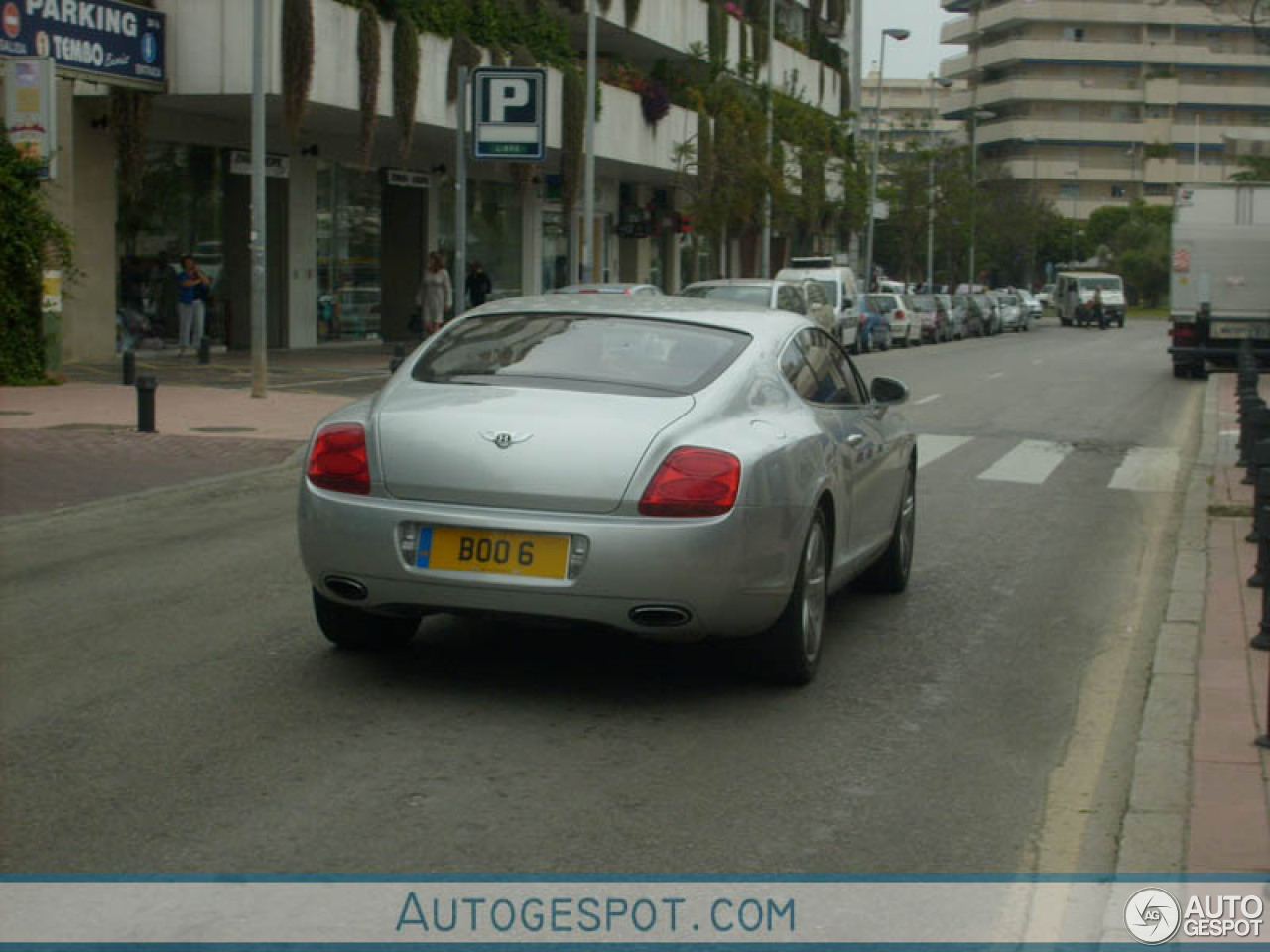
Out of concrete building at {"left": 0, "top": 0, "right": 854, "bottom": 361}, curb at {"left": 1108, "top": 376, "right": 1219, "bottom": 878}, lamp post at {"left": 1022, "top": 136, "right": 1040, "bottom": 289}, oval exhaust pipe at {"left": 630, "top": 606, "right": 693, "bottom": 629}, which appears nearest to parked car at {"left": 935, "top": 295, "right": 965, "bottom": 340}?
concrete building at {"left": 0, "top": 0, "right": 854, "bottom": 361}

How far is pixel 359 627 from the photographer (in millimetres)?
7059

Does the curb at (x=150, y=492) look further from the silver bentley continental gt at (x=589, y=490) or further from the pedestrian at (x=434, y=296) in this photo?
the pedestrian at (x=434, y=296)


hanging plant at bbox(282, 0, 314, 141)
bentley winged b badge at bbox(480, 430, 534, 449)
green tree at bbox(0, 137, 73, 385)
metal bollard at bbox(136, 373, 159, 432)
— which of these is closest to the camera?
bentley winged b badge at bbox(480, 430, 534, 449)

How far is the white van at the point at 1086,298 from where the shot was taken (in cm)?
8131

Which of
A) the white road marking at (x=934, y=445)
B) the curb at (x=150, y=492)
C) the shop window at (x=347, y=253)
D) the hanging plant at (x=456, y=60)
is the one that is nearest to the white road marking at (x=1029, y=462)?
the white road marking at (x=934, y=445)

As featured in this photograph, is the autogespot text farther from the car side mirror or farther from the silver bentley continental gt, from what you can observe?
the car side mirror

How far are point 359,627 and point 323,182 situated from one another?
91.9 feet

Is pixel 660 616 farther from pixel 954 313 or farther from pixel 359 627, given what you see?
pixel 954 313

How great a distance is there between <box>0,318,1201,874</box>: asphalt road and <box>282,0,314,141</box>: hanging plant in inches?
671

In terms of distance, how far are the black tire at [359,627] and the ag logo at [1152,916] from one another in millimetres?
3315

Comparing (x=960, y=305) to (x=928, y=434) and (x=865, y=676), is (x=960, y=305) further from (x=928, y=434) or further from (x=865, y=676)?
(x=865, y=676)

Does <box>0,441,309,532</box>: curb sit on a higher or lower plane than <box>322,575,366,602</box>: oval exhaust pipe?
lower

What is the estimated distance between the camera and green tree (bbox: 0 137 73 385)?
20.5 m

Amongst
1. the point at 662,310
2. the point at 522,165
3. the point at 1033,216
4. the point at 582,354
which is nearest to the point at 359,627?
the point at 582,354
